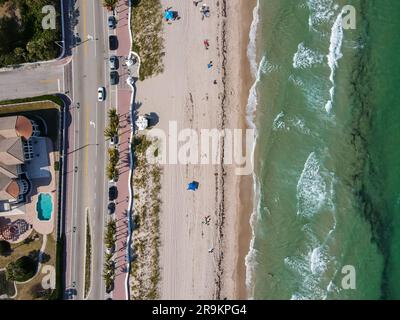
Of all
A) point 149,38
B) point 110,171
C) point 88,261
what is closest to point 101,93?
point 149,38

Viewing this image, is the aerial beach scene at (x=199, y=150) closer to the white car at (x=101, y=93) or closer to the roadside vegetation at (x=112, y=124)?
the white car at (x=101, y=93)

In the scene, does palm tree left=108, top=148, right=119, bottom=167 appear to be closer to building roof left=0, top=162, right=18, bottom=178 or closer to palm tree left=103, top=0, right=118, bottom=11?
building roof left=0, top=162, right=18, bottom=178

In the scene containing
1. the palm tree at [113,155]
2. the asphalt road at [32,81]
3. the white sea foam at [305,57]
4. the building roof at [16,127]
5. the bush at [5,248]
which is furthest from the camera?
the asphalt road at [32,81]

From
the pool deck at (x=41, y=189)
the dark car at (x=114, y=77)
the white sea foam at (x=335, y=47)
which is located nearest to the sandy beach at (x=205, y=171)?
the dark car at (x=114, y=77)

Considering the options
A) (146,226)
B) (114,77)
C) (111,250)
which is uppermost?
(114,77)

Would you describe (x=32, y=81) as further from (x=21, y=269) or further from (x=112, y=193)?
(x=21, y=269)
